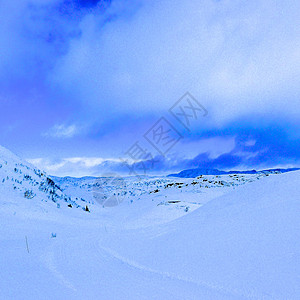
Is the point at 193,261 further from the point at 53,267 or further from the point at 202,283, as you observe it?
the point at 53,267

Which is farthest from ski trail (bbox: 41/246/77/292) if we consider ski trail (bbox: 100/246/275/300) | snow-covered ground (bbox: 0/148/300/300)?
ski trail (bbox: 100/246/275/300)

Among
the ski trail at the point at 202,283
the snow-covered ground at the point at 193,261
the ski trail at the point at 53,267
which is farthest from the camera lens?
the ski trail at the point at 53,267

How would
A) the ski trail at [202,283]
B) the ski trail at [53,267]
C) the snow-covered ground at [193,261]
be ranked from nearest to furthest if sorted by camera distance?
the ski trail at [202,283], the snow-covered ground at [193,261], the ski trail at [53,267]

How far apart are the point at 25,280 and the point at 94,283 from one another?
0.69m

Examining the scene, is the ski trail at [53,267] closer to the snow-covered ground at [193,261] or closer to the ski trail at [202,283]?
the snow-covered ground at [193,261]

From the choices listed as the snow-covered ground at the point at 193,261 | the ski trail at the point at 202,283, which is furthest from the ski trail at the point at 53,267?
the ski trail at the point at 202,283

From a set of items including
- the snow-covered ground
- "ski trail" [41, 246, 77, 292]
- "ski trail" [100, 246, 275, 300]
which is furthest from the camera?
"ski trail" [41, 246, 77, 292]

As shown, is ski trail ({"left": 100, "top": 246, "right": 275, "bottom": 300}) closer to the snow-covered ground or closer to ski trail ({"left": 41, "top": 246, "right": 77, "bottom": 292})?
the snow-covered ground

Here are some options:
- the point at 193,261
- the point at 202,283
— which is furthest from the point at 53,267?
the point at 202,283

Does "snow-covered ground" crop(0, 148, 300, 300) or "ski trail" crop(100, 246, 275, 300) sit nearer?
"ski trail" crop(100, 246, 275, 300)

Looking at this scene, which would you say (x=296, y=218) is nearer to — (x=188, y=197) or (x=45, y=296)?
(x=45, y=296)

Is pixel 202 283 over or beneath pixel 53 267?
beneath

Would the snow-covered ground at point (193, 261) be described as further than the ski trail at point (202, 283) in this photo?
Yes

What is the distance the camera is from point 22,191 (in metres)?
9.95
